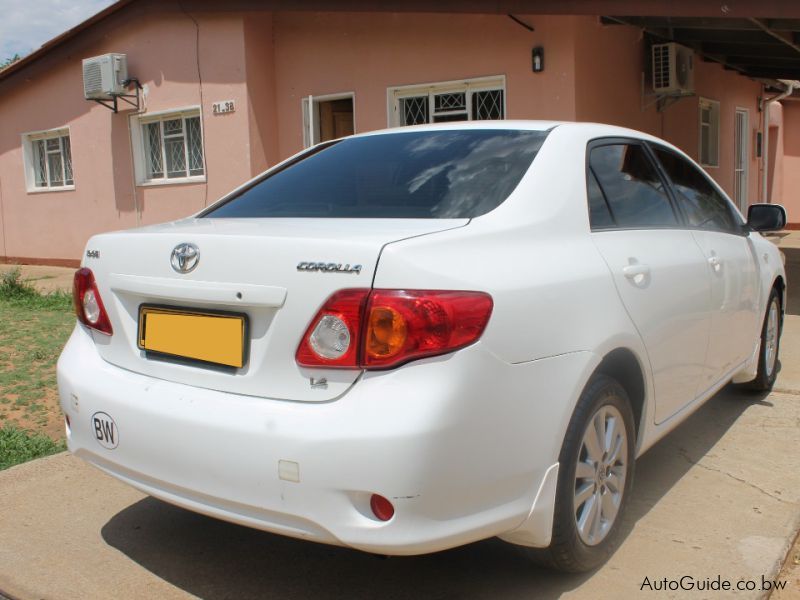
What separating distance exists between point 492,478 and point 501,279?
55 centimetres

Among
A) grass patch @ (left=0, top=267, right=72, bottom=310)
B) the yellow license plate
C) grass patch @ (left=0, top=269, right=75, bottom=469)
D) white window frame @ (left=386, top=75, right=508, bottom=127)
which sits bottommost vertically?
grass patch @ (left=0, top=269, right=75, bottom=469)

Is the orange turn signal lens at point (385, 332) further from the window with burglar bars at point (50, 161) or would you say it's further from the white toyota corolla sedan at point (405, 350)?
the window with burglar bars at point (50, 161)

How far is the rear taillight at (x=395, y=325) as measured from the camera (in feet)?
6.84

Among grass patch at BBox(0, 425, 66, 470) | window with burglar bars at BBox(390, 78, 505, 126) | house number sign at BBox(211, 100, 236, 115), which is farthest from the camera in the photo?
house number sign at BBox(211, 100, 236, 115)

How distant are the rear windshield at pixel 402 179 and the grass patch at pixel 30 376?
178cm

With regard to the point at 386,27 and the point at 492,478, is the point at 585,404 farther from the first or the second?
the point at 386,27

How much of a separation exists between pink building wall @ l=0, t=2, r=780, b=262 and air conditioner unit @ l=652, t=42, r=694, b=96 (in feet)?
0.79

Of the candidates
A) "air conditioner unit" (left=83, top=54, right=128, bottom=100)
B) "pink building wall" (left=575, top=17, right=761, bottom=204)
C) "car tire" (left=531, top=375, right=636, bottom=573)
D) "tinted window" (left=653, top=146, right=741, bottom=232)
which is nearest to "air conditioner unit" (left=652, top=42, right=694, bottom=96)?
"pink building wall" (left=575, top=17, right=761, bottom=204)

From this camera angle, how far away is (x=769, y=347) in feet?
15.6

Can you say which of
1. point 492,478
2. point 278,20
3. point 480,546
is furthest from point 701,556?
point 278,20

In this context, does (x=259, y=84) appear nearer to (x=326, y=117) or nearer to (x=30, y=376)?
(x=326, y=117)

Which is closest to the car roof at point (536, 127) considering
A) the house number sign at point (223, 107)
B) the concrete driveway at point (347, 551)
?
the concrete driveway at point (347, 551)

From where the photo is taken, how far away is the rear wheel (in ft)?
15.2

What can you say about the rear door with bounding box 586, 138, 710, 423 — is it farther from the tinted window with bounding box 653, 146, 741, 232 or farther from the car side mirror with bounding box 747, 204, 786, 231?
the car side mirror with bounding box 747, 204, 786, 231
